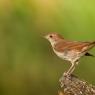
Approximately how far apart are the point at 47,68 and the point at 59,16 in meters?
0.89

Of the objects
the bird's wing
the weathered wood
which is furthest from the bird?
the weathered wood

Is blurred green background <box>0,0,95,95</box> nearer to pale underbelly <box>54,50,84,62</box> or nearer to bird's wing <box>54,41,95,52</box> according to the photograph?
bird's wing <box>54,41,95,52</box>

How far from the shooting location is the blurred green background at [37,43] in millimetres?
10961

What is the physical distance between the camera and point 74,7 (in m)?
11.3

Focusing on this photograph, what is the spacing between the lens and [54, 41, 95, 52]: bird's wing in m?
8.59

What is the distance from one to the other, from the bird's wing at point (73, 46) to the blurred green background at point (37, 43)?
1573 millimetres

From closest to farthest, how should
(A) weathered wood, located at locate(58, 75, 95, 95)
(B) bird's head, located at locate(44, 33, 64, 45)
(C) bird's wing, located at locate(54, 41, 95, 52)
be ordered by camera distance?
(A) weathered wood, located at locate(58, 75, 95, 95) → (C) bird's wing, located at locate(54, 41, 95, 52) → (B) bird's head, located at locate(44, 33, 64, 45)

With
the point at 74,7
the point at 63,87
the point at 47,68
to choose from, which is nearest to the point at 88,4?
the point at 74,7

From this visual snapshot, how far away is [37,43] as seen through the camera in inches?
458

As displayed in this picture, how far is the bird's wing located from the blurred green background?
157cm

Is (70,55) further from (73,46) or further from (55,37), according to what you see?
(55,37)

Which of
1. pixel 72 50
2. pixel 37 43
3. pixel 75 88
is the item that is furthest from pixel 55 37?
pixel 37 43

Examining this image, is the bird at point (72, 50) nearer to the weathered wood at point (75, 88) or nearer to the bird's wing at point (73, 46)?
the bird's wing at point (73, 46)

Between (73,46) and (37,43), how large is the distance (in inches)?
113
